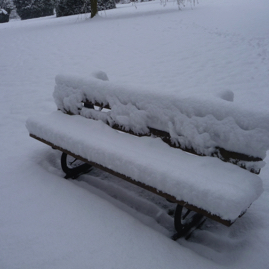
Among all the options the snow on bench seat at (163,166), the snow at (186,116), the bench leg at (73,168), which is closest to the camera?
the snow on bench seat at (163,166)

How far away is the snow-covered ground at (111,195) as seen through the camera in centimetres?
204

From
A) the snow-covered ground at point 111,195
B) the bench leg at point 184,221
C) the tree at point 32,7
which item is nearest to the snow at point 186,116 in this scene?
the snow-covered ground at point 111,195

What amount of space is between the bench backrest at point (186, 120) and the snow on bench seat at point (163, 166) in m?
0.08

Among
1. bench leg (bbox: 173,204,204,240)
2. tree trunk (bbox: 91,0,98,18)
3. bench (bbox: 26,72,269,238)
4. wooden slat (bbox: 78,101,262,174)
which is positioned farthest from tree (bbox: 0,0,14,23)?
bench leg (bbox: 173,204,204,240)

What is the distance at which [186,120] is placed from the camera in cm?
228

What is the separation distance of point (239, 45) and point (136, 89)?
19.4 feet

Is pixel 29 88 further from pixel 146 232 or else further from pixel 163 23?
pixel 163 23

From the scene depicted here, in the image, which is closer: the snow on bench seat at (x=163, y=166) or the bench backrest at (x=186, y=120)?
the snow on bench seat at (x=163, y=166)

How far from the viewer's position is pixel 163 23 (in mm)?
10859

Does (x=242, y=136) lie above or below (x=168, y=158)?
above

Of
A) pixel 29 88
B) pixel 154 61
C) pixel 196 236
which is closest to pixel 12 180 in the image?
pixel 196 236

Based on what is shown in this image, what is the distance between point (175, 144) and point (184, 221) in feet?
2.25

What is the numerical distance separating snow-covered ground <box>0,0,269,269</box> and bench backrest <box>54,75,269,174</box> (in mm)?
139

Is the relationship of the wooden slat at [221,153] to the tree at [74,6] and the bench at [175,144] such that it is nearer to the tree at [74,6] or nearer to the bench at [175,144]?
the bench at [175,144]
